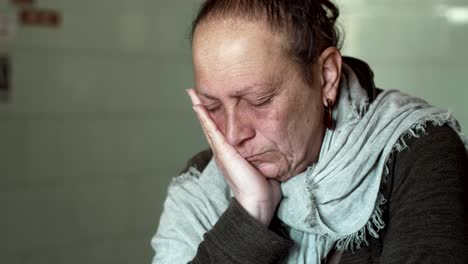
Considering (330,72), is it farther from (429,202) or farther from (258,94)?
(429,202)

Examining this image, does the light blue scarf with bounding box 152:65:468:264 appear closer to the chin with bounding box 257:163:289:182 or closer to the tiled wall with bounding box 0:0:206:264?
the chin with bounding box 257:163:289:182

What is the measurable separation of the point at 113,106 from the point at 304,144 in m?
1.79

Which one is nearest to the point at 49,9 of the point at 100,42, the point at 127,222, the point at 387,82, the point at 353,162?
the point at 100,42

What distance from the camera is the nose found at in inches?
50.7

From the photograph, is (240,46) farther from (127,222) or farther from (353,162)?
(127,222)

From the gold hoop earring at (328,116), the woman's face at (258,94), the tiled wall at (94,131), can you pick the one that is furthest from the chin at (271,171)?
the tiled wall at (94,131)

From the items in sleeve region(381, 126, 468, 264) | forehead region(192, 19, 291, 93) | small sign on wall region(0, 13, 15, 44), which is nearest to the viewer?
sleeve region(381, 126, 468, 264)

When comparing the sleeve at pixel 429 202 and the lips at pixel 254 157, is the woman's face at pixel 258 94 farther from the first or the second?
the sleeve at pixel 429 202

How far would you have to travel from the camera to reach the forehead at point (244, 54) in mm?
1244

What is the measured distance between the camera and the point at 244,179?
1315 millimetres

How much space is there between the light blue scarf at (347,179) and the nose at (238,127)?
5.6 inches

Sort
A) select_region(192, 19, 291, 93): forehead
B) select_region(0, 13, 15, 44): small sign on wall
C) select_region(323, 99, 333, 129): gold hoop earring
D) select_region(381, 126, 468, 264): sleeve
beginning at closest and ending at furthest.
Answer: select_region(381, 126, 468, 264): sleeve, select_region(192, 19, 291, 93): forehead, select_region(323, 99, 333, 129): gold hoop earring, select_region(0, 13, 15, 44): small sign on wall

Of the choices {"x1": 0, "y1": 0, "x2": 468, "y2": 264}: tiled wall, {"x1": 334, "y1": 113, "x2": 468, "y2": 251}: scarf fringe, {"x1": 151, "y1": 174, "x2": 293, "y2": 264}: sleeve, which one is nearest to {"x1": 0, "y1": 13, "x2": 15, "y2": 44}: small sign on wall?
{"x1": 0, "y1": 0, "x2": 468, "y2": 264}: tiled wall

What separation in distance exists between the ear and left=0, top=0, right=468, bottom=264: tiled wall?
173 cm
